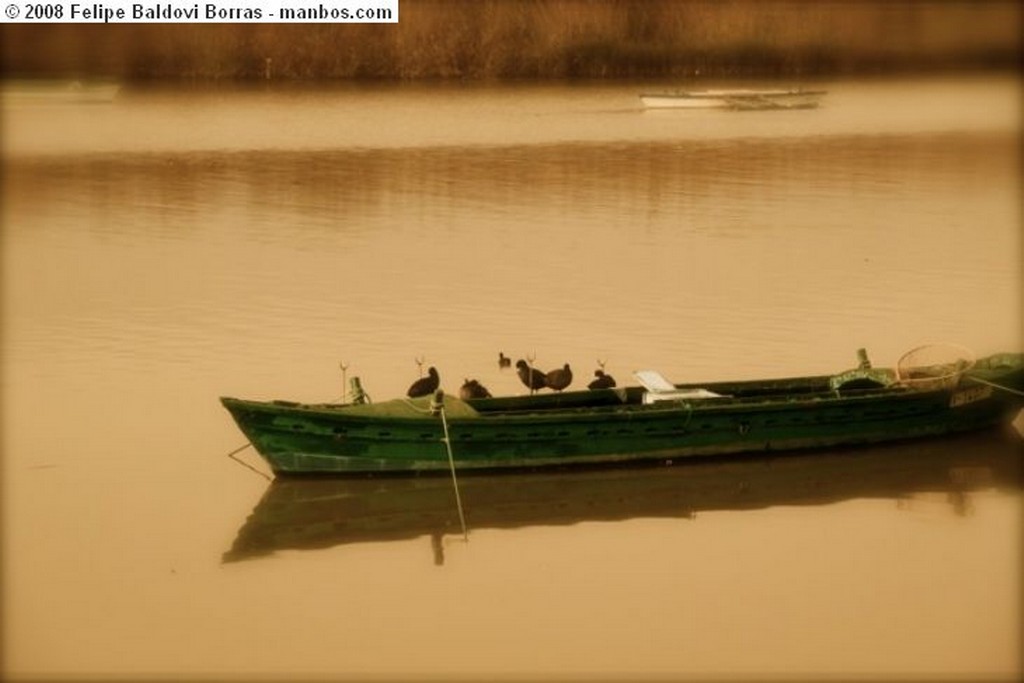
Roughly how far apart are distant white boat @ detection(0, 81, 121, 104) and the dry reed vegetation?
52.4 inches

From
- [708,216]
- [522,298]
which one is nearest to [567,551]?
[522,298]

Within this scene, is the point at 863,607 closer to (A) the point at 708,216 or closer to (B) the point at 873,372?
(B) the point at 873,372

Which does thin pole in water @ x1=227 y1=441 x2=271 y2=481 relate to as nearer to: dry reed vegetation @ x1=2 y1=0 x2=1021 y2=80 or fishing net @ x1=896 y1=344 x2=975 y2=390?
fishing net @ x1=896 y1=344 x2=975 y2=390

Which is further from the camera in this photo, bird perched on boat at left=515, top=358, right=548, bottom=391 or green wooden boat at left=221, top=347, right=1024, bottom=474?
bird perched on boat at left=515, top=358, right=548, bottom=391

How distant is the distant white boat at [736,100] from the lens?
37719mm

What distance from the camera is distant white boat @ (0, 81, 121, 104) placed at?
144 feet

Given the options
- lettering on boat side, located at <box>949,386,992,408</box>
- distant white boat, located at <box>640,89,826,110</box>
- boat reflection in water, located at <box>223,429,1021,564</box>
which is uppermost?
distant white boat, located at <box>640,89,826,110</box>

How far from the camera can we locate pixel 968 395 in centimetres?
1266

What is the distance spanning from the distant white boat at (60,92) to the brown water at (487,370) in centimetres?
1231

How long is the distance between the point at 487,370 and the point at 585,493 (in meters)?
3.08

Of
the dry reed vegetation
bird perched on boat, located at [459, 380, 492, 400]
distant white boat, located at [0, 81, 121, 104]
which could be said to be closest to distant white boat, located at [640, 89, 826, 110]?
the dry reed vegetation
